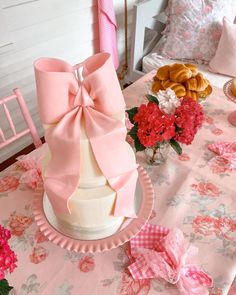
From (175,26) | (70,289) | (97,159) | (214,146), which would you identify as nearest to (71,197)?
(97,159)

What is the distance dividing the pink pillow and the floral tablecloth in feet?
2.86

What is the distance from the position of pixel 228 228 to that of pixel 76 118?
532 mm

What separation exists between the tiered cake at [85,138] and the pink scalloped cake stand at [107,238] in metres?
0.08

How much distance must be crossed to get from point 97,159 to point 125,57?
2.10 m

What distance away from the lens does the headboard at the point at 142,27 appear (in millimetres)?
1852

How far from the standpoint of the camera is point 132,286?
66cm

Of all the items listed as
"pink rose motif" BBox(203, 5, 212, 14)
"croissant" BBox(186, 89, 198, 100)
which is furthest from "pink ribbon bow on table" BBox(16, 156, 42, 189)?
"pink rose motif" BBox(203, 5, 212, 14)

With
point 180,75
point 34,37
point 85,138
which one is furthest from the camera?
point 34,37

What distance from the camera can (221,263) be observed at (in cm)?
71

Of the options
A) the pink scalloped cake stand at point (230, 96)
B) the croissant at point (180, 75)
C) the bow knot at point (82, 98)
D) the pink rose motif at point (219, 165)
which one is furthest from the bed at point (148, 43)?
the bow knot at point (82, 98)

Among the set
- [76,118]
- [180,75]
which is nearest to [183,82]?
[180,75]

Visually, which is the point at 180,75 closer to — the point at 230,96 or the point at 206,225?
the point at 230,96

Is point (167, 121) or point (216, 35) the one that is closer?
point (167, 121)

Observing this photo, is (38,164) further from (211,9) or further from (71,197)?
(211,9)
